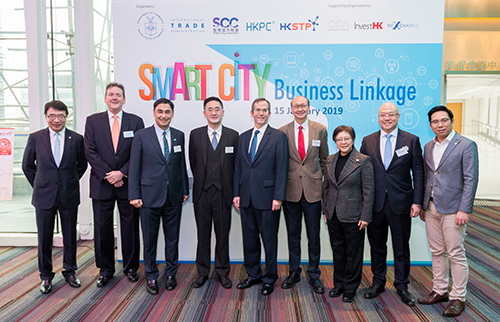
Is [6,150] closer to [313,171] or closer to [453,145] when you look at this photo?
[313,171]

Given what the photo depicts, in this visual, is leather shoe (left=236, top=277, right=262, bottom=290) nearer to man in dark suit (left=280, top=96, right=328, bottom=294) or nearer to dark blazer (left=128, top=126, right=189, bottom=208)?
man in dark suit (left=280, top=96, right=328, bottom=294)

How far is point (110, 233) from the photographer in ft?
10.6

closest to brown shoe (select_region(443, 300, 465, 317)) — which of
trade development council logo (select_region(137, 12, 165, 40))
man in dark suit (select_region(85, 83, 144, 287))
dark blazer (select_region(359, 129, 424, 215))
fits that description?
dark blazer (select_region(359, 129, 424, 215))

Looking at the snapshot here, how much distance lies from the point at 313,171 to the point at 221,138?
3.07ft

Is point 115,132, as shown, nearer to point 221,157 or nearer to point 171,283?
point 221,157

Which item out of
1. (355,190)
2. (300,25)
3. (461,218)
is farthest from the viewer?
(300,25)

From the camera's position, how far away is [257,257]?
121 inches

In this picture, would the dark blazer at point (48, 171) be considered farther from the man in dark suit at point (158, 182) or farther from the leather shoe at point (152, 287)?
the leather shoe at point (152, 287)

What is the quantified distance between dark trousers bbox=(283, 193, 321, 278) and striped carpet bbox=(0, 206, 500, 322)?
0.27 metres

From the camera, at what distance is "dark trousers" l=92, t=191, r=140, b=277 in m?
3.16

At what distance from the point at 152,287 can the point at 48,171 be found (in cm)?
144

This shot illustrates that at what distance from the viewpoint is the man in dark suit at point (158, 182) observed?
2.97 meters

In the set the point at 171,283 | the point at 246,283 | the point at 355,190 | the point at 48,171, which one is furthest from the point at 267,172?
the point at 48,171

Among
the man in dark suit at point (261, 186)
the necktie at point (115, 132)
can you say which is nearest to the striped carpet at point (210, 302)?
the man in dark suit at point (261, 186)
